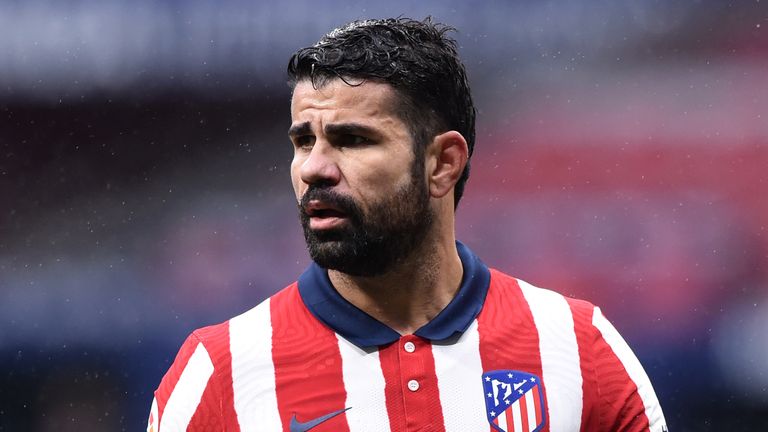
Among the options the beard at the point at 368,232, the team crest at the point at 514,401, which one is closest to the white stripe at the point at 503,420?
the team crest at the point at 514,401

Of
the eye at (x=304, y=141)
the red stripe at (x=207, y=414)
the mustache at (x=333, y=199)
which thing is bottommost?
the red stripe at (x=207, y=414)

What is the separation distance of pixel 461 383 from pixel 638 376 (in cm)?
28

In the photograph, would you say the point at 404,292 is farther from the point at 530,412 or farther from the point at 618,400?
the point at 618,400

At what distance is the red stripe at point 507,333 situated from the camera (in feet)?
4.79

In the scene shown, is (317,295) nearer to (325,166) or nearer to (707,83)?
(325,166)

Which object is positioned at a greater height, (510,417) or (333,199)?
(333,199)

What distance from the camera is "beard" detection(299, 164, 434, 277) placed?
1368 millimetres

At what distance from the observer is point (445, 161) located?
148 cm

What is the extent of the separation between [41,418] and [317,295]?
2.13m

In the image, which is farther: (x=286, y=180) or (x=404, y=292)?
(x=286, y=180)

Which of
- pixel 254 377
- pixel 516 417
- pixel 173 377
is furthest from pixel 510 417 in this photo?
pixel 173 377

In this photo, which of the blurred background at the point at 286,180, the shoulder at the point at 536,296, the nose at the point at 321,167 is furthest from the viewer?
the blurred background at the point at 286,180

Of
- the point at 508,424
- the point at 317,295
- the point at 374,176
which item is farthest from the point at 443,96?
the point at 508,424

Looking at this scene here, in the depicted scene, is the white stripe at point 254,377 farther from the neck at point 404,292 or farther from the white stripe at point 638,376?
the white stripe at point 638,376
